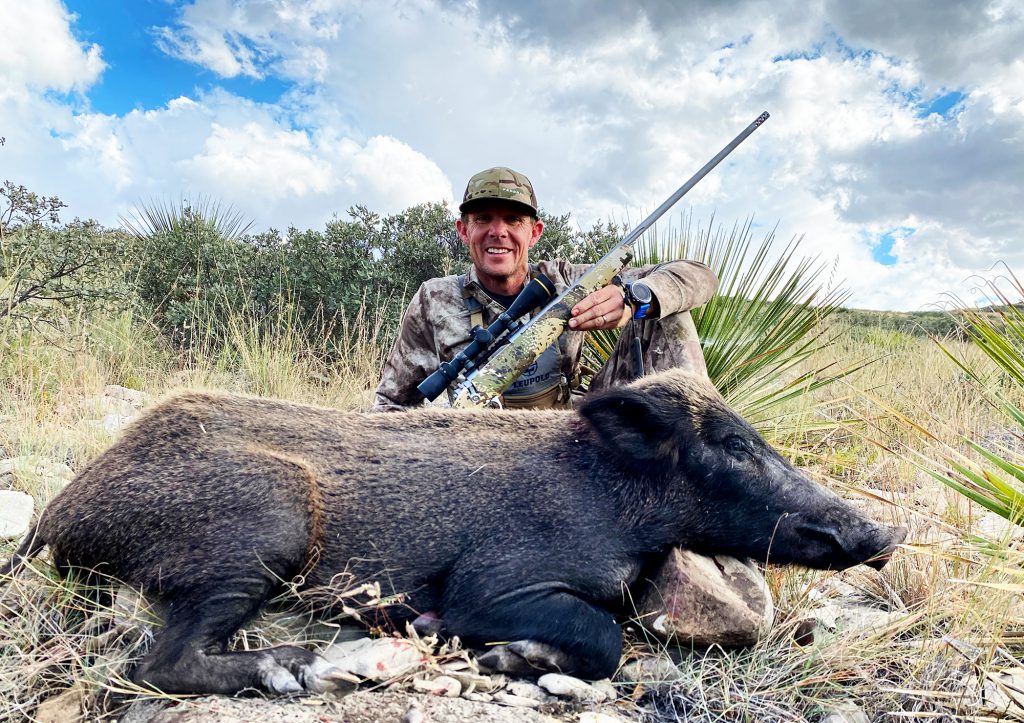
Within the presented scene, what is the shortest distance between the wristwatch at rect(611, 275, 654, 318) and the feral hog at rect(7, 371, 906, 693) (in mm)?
1205

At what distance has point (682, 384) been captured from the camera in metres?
3.35

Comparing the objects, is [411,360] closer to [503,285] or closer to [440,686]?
[503,285]

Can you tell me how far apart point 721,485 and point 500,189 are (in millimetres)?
2829

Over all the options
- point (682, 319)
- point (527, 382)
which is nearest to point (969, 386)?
point (682, 319)

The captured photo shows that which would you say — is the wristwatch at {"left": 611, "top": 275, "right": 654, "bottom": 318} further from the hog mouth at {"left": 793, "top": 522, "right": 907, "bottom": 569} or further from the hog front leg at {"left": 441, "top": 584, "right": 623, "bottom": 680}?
the hog front leg at {"left": 441, "top": 584, "right": 623, "bottom": 680}

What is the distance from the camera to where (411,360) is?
18.4 ft

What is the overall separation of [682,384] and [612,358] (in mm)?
1948

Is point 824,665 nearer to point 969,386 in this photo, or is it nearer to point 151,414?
point 151,414

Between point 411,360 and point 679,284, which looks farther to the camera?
point 411,360

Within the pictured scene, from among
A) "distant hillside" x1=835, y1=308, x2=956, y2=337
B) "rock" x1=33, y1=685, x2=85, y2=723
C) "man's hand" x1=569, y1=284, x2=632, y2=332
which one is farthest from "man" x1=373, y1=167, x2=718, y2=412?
"distant hillside" x1=835, y1=308, x2=956, y2=337

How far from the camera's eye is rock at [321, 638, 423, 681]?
260 centimetres

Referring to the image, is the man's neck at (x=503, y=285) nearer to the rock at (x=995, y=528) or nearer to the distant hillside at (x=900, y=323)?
the rock at (x=995, y=528)

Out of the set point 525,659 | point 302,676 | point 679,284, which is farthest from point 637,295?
point 302,676

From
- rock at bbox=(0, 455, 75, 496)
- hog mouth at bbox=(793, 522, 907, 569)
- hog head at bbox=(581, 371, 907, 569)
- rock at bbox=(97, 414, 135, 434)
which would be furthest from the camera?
rock at bbox=(97, 414, 135, 434)
